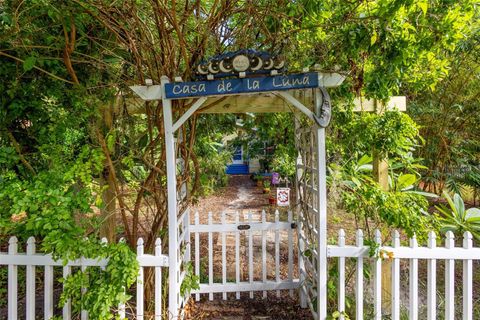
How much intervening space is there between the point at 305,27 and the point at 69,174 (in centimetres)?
193

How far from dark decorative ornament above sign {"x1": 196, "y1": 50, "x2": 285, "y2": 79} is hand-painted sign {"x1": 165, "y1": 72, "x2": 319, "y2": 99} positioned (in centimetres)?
5

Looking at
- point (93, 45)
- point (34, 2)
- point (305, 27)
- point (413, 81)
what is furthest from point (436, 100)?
point (34, 2)

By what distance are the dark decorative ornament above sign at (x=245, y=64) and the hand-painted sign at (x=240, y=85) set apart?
5 cm

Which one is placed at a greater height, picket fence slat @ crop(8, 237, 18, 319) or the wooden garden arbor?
the wooden garden arbor

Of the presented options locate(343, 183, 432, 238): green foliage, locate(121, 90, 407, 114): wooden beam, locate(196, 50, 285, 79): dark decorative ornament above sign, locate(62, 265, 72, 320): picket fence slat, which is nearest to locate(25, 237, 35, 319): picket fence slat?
locate(62, 265, 72, 320): picket fence slat

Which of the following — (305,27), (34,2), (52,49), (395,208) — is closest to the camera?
(34,2)

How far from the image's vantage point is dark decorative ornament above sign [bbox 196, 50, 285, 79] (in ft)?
6.39

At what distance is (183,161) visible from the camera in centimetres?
262

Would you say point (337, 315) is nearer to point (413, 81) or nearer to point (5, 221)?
point (413, 81)

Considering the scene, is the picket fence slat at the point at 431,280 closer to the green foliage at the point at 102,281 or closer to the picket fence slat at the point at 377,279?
the picket fence slat at the point at 377,279

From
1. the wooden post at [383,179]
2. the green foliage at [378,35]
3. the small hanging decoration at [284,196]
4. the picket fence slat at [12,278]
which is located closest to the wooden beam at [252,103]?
the green foliage at [378,35]

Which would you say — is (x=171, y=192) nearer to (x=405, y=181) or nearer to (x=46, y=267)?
(x=46, y=267)

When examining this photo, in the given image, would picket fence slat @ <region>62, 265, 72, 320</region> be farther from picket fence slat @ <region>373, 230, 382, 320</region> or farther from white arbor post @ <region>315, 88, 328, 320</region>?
picket fence slat @ <region>373, 230, 382, 320</region>

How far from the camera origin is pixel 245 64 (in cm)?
196
